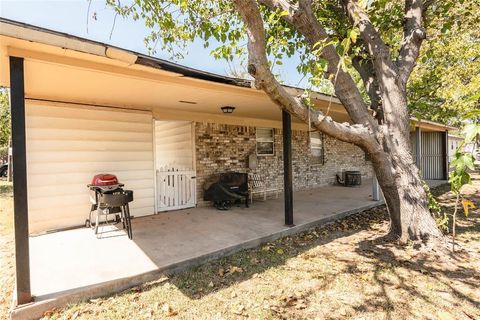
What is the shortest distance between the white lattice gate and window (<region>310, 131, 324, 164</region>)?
538cm

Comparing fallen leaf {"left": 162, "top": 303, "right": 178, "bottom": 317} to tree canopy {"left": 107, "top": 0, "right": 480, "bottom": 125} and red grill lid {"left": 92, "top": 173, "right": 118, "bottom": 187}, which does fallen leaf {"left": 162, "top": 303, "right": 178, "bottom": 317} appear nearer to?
red grill lid {"left": 92, "top": 173, "right": 118, "bottom": 187}

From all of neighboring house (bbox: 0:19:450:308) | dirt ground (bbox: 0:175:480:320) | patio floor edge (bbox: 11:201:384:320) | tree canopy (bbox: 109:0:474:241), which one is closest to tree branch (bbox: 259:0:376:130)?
tree canopy (bbox: 109:0:474:241)

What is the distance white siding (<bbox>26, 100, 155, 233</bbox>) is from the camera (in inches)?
193

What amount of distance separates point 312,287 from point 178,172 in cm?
459

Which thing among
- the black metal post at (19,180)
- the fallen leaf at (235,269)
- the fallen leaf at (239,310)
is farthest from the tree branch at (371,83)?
the black metal post at (19,180)

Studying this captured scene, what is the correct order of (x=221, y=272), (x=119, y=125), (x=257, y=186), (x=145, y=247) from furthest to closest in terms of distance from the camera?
(x=257, y=186), (x=119, y=125), (x=145, y=247), (x=221, y=272)

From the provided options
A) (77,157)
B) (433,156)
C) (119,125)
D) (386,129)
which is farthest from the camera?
(433,156)

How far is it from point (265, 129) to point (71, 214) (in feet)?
19.2

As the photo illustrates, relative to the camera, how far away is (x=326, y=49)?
13.3 feet

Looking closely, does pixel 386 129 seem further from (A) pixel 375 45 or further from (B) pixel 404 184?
(A) pixel 375 45

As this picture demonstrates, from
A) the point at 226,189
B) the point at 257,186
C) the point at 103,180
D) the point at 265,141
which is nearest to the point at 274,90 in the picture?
the point at 103,180

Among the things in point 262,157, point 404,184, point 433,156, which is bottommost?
point 404,184

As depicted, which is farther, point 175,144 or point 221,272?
point 175,144

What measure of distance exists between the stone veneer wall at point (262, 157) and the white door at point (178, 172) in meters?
0.19
